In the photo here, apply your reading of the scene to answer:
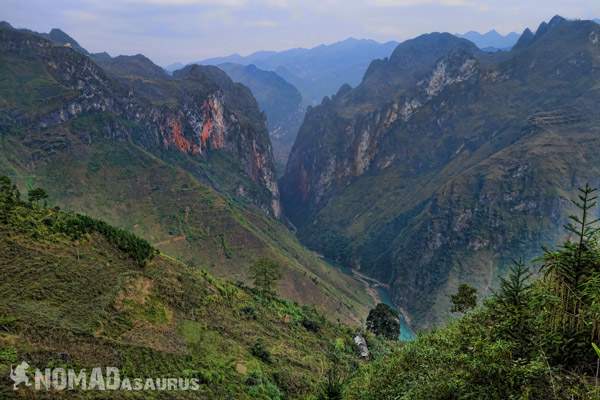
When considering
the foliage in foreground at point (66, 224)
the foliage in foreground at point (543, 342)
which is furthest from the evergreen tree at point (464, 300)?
the foliage in foreground at point (543, 342)

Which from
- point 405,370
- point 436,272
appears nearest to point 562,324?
point 405,370

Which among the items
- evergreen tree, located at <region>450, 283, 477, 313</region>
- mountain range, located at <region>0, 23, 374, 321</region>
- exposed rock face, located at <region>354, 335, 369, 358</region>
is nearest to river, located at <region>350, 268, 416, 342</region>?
mountain range, located at <region>0, 23, 374, 321</region>

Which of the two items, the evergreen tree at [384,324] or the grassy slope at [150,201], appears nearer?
the evergreen tree at [384,324]

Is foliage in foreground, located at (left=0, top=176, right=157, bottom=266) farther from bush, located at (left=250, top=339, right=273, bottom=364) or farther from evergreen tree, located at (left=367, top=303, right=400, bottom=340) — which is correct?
evergreen tree, located at (left=367, top=303, right=400, bottom=340)

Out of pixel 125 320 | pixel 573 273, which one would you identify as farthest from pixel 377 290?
pixel 573 273

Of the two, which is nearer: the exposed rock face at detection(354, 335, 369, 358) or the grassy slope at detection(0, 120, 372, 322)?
the exposed rock face at detection(354, 335, 369, 358)

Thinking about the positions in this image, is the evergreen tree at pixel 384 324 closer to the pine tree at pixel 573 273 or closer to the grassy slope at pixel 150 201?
the grassy slope at pixel 150 201
